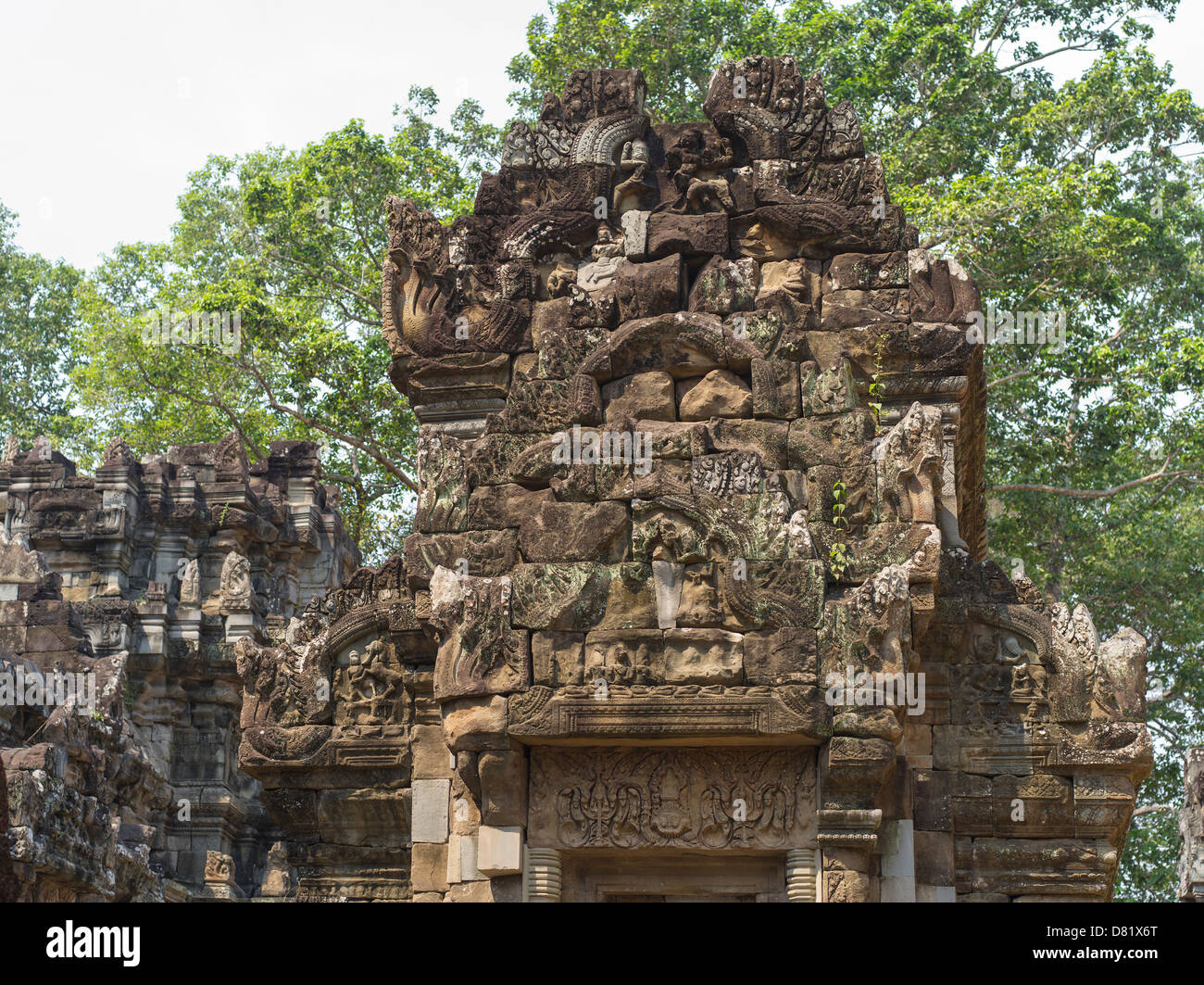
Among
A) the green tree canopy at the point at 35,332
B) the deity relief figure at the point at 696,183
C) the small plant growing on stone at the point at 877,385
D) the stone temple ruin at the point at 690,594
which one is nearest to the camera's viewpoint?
the stone temple ruin at the point at 690,594

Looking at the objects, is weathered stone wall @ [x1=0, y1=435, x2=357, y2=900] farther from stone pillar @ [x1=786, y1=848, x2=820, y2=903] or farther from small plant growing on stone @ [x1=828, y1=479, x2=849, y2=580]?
small plant growing on stone @ [x1=828, y1=479, x2=849, y2=580]

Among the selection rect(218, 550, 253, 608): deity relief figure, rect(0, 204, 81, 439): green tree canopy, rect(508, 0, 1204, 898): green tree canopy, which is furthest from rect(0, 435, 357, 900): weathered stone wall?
Result: rect(0, 204, 81, 439): green tree canopy

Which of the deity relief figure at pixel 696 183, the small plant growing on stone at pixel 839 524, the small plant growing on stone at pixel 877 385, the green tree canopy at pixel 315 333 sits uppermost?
the green tree canopy at pixel 315 333

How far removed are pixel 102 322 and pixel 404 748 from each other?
65.5 ft

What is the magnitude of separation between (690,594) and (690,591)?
0.01m

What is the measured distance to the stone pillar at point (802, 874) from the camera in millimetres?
7984

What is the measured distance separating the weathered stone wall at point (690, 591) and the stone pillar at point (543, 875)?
0.05 feet

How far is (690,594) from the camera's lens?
7.98 meters

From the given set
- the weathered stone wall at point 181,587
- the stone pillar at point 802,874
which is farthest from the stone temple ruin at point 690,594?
the weathered stone wall at point 181,587

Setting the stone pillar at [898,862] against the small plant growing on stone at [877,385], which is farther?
the small plant growing on stone at [877,385]

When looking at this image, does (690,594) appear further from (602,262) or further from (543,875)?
(602,262)

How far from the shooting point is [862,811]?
786 centimetres

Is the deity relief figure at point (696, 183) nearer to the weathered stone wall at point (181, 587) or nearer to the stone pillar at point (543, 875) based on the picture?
the stone pillar at point (543, 875)
